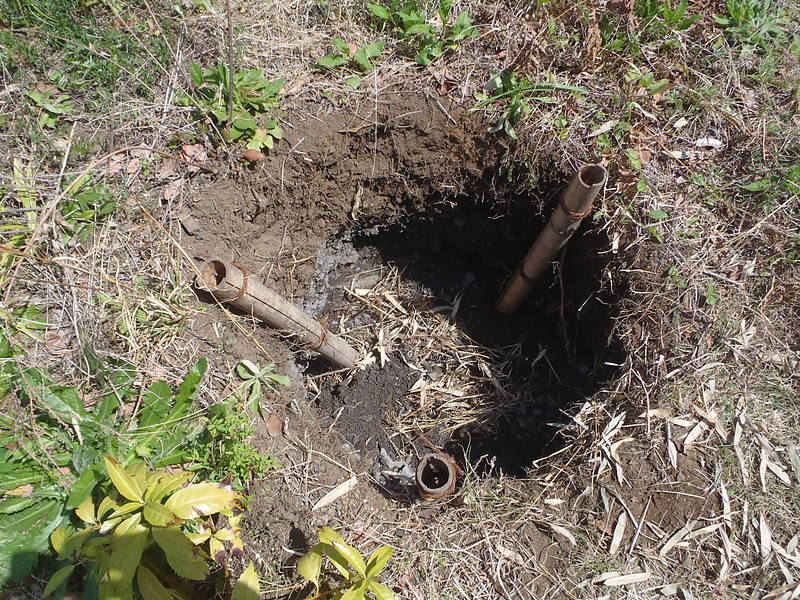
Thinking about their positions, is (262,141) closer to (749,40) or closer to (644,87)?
(644,87)

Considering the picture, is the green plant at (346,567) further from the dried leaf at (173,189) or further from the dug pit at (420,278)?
the dried leaf at (173,189)

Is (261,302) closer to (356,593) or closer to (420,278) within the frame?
(356,593)

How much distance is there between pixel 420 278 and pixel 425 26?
1.53m

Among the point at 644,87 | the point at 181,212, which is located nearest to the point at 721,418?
the point at 644,87

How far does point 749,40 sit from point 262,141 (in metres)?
2.70

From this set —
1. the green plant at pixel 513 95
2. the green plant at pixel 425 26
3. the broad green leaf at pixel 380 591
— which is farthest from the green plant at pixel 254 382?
the green plant at pixel 425 26

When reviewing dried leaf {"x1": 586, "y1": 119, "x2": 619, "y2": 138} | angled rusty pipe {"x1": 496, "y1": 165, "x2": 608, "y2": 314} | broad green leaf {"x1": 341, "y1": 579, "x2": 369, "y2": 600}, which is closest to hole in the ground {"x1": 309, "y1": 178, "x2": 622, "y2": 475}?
angled rusty pipe {"x1": 496, "y1": 165, "x2": 608, "y2": 314}

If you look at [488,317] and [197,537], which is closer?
[197,537]

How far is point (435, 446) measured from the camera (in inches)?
130

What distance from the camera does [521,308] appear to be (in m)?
3.67

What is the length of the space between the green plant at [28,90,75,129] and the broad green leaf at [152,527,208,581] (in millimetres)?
2057

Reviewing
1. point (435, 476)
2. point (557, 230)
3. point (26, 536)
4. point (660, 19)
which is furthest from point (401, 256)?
point (26, 536)

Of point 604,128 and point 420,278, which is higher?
point 604,128

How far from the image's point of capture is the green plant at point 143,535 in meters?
1.87
